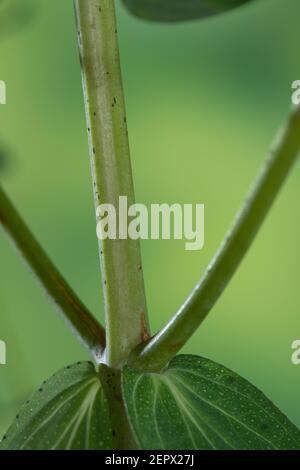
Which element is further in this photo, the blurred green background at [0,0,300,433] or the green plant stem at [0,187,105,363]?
the blurred green background at [0,0,300,433]

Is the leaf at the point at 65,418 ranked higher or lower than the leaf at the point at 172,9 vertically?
lower

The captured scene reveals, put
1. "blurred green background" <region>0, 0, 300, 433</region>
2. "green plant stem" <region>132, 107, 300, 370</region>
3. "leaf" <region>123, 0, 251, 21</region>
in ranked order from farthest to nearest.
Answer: "blurred green background" <region>0, 0, 300, 433</region> < "leaf" <region>123, 0, 251, 21</region> < "green plant stem" <region>132, 107, 300, 370</region>

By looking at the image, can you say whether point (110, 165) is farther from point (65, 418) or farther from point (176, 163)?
point (176, 163)

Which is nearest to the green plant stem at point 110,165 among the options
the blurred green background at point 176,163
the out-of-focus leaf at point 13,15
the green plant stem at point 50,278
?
the green plant stem at point 50,278

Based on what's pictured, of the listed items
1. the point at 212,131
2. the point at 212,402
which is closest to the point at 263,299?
the point at 212,131

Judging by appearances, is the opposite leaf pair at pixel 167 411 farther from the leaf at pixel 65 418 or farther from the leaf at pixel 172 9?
the leaf at pixel 172 9

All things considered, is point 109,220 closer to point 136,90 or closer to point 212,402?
point 212,402

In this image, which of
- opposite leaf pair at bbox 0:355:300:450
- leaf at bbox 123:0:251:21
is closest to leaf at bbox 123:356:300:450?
opposite leaf pair at bbox 0:355:300:450

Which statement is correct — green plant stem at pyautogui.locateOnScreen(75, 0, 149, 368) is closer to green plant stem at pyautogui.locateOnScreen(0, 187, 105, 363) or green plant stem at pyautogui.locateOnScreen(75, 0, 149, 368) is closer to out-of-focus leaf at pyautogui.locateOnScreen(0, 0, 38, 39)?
green plant stem at pyautogui.locateOnScreen(0, 187, 105, 363)

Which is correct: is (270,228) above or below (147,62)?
below
